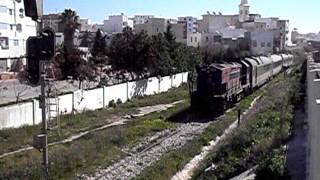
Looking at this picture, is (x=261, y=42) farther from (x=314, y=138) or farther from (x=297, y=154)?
(x=314, y=138)

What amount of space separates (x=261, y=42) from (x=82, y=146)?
90.4m

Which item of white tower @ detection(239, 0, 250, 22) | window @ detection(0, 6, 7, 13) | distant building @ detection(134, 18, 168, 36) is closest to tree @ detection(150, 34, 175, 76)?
window @ detection(0, 6, 7, 13)

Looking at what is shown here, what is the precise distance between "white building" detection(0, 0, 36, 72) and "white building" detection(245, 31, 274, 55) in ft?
163

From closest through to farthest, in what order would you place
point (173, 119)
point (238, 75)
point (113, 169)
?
point (113, 169) < point (173, 119) < point (238, 75)

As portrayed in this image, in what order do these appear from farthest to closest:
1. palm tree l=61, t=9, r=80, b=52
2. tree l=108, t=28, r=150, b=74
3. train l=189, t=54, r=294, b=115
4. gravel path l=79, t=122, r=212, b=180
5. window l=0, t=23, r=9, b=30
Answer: palm tree l=61, t=9, r=80, b=52
window l=0, t=23, r=9, b=30
tree l=108, t=28, r=150, b=74
train l=189, t=54, r=294, b=115
gravel path l=79, t=122, r=212, b=180

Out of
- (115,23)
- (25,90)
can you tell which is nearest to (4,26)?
(25,90)

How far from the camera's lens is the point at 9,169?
15.2 metres

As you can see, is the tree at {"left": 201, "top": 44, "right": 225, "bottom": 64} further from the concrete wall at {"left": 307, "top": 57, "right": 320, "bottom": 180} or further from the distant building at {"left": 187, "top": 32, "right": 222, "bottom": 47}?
the concrete wall at {"left": 307, "top": 57, "right": 320, "bottom": 180}

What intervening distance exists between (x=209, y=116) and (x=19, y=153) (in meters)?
13.1

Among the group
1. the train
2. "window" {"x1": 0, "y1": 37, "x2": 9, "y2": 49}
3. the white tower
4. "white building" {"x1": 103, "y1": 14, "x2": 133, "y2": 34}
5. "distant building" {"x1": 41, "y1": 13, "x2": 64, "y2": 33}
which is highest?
the white tower

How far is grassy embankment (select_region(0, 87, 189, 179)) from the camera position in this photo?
15.0m

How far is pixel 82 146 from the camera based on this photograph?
18609mm

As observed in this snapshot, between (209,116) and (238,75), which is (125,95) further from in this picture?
(209,116)

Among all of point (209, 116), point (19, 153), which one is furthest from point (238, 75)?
point (19, 153)
